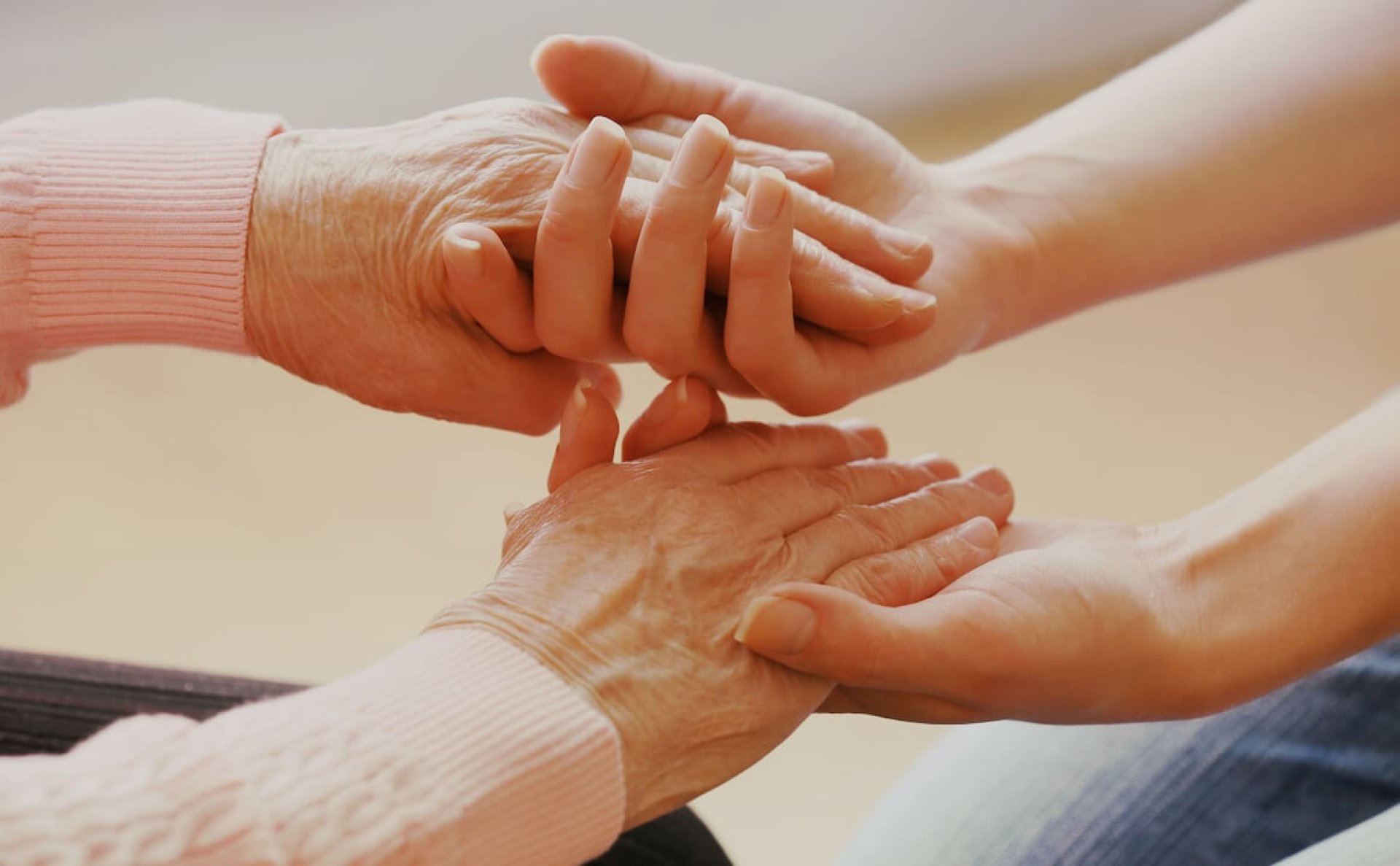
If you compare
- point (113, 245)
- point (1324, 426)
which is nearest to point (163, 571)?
point (113, 245)

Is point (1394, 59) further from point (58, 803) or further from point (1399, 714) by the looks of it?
point (58, 803)

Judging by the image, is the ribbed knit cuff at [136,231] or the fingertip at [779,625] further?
the ribbed knit cuff at [136,231]

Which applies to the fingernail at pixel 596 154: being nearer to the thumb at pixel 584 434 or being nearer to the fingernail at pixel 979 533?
the thumb at pixel 584 434

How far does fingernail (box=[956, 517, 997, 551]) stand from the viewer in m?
1.02

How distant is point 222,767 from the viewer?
0.66 meters

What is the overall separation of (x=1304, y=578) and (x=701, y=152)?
0.50 metres

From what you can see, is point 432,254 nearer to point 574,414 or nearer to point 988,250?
point 574,414

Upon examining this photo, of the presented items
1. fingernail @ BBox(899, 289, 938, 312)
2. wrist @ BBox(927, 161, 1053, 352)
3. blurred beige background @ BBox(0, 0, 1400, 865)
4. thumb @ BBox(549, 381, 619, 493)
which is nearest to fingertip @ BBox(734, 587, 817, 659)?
thumb @ BBox(549, 381, 619, 493)

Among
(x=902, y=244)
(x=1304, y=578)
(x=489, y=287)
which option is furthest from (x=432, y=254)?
(x=1304, y=578)

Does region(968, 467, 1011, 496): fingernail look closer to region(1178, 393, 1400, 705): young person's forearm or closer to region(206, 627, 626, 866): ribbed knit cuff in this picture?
region(1178, 393, 1400, 705): young person's forearm

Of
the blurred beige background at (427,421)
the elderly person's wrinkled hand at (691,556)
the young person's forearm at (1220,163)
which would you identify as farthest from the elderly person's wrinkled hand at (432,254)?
the blurred beige background at (427,421)

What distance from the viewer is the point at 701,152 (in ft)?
3.06

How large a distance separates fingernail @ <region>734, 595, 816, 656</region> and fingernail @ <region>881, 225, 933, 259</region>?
0.38 m

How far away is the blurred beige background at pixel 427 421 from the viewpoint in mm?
1999
